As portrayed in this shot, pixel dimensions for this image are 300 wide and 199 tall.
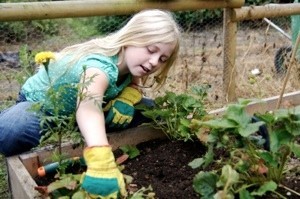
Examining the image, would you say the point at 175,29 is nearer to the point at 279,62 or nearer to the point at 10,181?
the point at 10,181

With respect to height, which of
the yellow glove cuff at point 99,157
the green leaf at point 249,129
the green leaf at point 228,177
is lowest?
the yellow glove cuff at point 99,157

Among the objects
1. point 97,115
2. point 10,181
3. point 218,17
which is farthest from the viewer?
point 218,17

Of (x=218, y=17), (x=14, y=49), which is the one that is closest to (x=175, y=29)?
(x=14, y=49)

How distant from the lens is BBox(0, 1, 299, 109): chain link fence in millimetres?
3660

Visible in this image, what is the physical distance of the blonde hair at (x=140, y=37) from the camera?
1709mm

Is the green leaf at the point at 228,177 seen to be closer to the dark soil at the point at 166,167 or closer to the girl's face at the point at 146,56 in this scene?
the dark soil at the point at 166,167

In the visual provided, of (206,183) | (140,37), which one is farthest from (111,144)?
(206,183)

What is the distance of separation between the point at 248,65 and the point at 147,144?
3.00 m

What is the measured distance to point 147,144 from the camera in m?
1.80

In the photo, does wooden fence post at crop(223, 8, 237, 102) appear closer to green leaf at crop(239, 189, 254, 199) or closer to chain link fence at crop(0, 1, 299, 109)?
chain link fence at crop(0, 1, 299, 109)

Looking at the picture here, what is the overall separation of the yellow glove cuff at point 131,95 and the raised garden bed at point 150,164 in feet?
0.51

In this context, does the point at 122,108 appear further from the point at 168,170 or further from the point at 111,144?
the point at 168,170

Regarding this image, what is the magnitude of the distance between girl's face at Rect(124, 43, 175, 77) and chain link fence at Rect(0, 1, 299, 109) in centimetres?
128

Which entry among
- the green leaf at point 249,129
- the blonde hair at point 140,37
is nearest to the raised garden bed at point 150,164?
the green leaf at point 249,129
